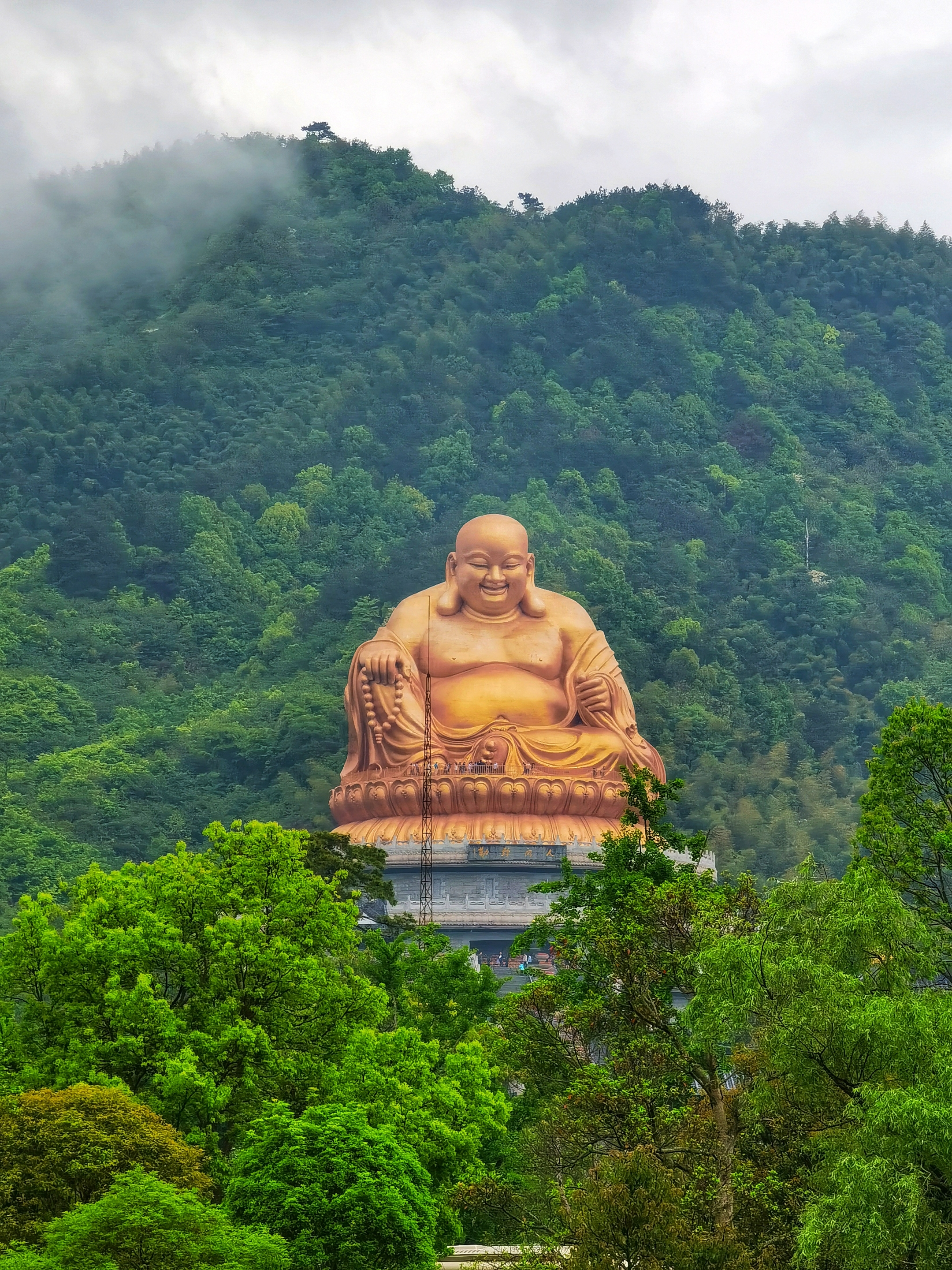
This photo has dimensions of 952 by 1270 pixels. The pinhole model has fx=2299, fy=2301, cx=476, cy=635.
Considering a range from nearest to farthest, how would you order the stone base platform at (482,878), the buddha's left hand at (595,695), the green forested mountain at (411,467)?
the stone base platform at (482,878) < the buddha's left hand at (595,695) < the green forested mountain at (411,467)

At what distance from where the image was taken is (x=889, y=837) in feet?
59.1

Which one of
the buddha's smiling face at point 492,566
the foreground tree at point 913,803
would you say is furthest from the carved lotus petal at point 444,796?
the foreground tree at point 913,803

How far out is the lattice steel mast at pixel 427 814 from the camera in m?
33.8

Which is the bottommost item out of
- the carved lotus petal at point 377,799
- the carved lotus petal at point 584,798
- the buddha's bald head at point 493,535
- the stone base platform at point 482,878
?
the stone base platform at point 482,878

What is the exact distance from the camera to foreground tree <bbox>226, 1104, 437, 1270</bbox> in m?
15.8

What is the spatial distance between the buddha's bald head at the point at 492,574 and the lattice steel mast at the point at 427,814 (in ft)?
2.56

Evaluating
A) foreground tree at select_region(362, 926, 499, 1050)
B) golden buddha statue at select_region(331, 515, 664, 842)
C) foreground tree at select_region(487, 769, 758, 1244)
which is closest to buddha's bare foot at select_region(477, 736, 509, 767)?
golden buddha statue at select_region(331, 515, 664, 842)

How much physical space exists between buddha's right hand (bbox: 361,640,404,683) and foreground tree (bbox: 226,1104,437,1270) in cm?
2103

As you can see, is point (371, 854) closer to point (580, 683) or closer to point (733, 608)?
point (580, 683)

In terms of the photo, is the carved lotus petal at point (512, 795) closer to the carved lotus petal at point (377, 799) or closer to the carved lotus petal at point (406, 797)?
the carved lotus petal at point (406, 797)

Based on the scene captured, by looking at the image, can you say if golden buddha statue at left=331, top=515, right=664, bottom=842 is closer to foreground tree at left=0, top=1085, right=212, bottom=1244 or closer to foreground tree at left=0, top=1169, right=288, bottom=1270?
foreground tree at left=0, top=1085, right=212, bottom=1244

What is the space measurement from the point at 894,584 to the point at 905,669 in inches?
163

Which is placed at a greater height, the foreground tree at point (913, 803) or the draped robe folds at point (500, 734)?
the draped robe folds at point (500, 734)

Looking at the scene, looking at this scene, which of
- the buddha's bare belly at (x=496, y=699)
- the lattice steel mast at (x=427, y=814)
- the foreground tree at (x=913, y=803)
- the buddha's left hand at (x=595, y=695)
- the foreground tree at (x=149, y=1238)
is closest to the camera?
the foreground tree at (x=149, y=1238)
